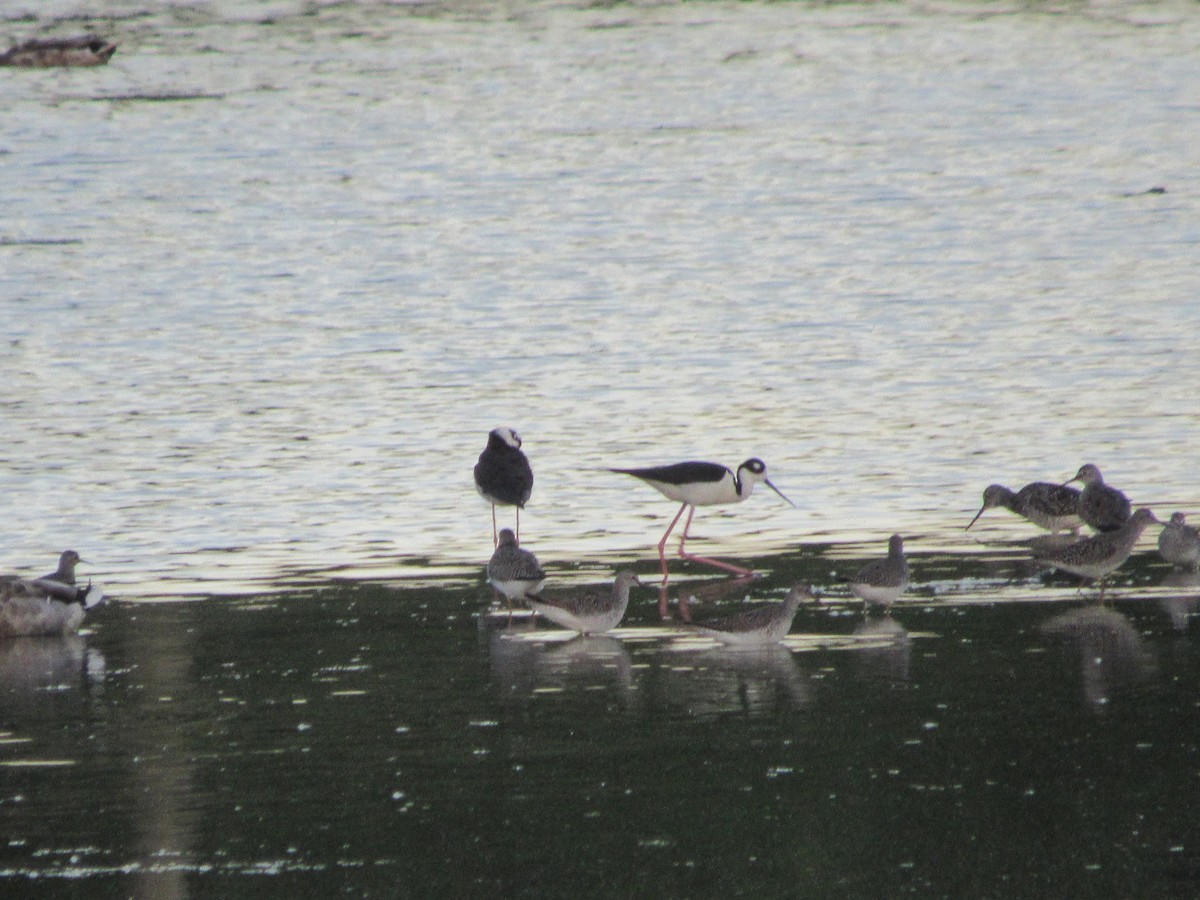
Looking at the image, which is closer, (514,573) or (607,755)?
(607,755)

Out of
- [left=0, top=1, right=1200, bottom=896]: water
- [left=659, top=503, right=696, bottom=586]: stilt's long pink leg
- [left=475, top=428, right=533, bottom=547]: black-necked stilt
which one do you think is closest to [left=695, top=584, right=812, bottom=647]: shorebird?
[left=0, top=1, right=1200, bottom=896]: water

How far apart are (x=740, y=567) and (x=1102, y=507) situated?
9.11 ft

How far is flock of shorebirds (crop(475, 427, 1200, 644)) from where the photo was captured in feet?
42.0

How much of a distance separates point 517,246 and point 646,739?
23.7 metres

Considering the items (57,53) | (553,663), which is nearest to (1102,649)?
(553,663)

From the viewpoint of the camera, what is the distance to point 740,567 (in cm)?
1535

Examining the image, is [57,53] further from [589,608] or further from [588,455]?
[589,608]

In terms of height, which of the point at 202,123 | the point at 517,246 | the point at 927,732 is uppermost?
the point at 202,123

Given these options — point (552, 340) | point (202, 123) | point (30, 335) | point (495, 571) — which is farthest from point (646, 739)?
point (202, 123)

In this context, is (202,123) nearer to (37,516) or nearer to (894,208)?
(894,208)

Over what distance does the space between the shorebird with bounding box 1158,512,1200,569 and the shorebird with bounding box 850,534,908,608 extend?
2.15 metres

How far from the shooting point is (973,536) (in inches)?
633

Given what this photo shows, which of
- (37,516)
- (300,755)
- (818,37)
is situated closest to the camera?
(300,755)

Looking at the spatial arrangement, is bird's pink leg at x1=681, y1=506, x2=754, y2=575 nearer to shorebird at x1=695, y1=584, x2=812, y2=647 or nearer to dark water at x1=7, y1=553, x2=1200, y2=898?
dark water at x1=7, y1=553, x2=1200, y2=898
